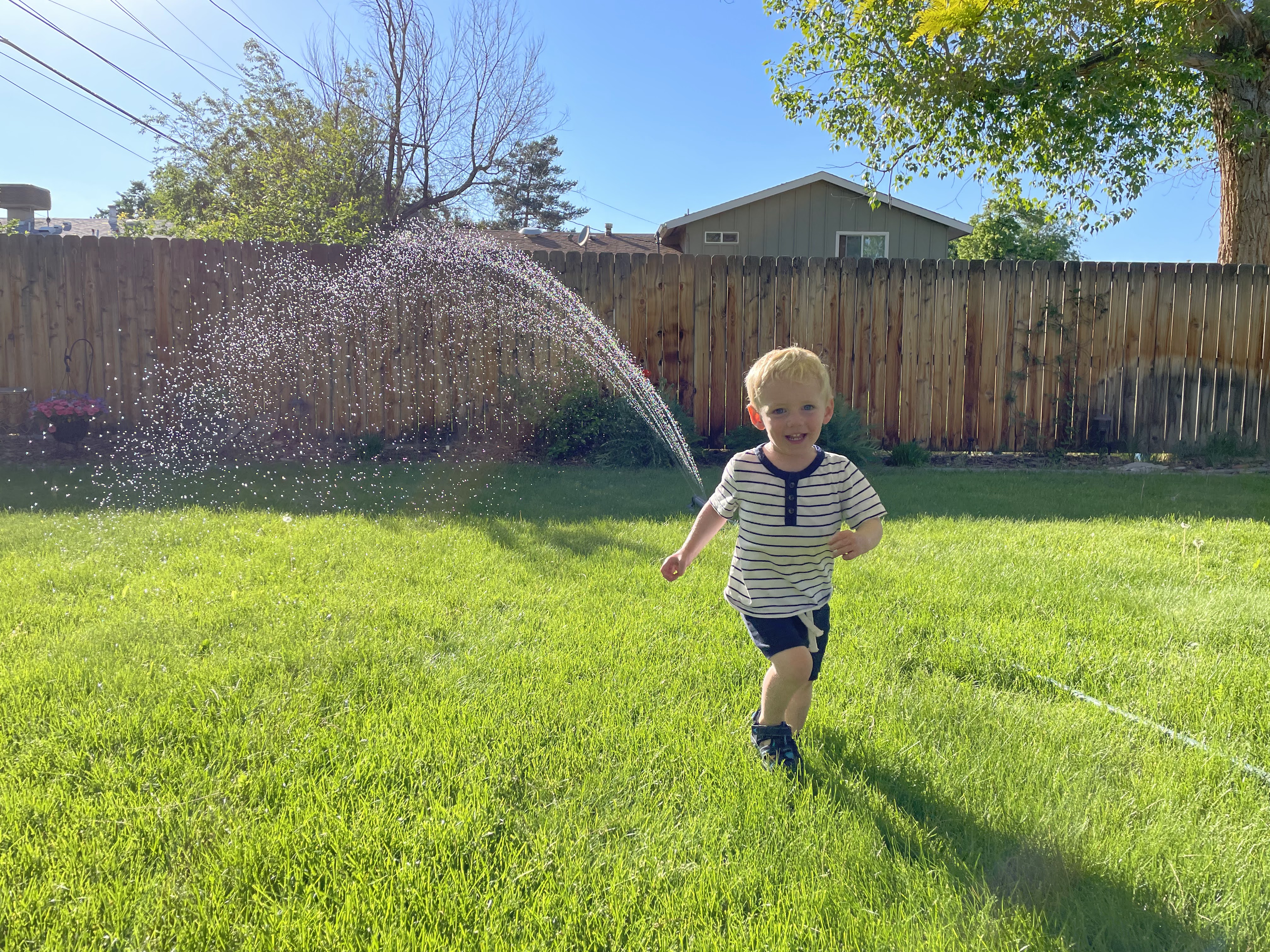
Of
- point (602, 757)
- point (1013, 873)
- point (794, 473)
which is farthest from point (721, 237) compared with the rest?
point (1013, 873)

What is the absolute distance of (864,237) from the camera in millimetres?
18000

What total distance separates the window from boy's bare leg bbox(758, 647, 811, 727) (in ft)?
56.2

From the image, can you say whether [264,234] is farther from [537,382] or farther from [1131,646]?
[1131,646]

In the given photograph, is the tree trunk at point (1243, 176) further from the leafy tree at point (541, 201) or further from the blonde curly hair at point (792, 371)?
the leafy tree at point (541, 201)

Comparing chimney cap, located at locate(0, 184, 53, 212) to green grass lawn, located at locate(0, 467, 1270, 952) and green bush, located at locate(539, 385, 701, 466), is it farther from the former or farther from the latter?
green grass lawn, located at locate(0, 467, 1270, 952)

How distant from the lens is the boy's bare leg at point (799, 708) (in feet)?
7.34

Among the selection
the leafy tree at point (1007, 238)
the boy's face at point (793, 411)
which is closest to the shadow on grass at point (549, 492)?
the boy's face at point (793, 411)

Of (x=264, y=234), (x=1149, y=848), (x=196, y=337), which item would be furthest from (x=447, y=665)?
(x=264, y=234)

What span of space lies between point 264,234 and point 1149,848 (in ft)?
49.2

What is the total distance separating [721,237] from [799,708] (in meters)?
17.5

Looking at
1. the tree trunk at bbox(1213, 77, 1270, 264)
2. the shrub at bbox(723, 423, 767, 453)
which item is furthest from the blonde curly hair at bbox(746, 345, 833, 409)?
the tree trunk at bbox(1213, 77, 1270, 264)

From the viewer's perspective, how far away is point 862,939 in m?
1.52

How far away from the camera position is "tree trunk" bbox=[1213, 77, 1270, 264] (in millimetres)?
8570

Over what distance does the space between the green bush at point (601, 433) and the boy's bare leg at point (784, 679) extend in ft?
17.0
